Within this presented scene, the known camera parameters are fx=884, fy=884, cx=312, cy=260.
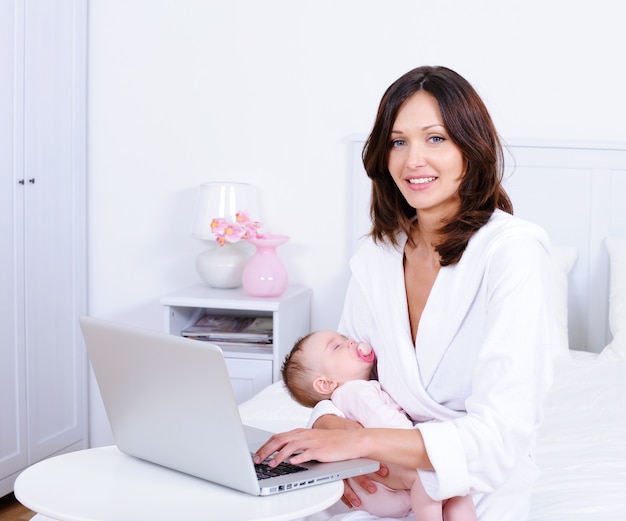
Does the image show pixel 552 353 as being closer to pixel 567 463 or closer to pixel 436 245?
pixel 436 245

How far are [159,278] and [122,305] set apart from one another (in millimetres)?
192

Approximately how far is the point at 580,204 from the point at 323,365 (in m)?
1.73

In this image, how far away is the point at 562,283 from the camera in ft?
9.44

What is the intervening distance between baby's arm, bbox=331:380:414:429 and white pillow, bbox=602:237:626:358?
145cm

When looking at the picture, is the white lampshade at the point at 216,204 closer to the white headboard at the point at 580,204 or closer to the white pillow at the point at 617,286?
the white headboard at the point at 580,204

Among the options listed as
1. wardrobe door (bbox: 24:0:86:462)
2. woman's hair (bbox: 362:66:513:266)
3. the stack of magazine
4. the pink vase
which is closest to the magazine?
the stack of magazine

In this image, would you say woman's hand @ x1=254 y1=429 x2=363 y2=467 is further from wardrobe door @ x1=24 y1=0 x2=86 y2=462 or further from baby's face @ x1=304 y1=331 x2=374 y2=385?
wardrobe door @ x1=24 y1=0 x2=86 y2=462

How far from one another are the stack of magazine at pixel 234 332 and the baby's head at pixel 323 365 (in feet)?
4.24

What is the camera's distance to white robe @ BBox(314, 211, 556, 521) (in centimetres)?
125

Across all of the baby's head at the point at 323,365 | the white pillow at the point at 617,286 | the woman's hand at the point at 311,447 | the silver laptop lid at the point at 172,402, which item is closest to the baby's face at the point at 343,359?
the baby's head at the point at 323,365

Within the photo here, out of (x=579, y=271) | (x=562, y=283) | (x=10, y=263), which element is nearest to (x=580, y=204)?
(x=579, y=271)

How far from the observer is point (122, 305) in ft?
11.6

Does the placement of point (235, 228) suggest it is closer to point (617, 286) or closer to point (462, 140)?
point (617, 286)

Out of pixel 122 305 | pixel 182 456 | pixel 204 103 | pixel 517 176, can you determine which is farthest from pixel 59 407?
pixel 182 456
